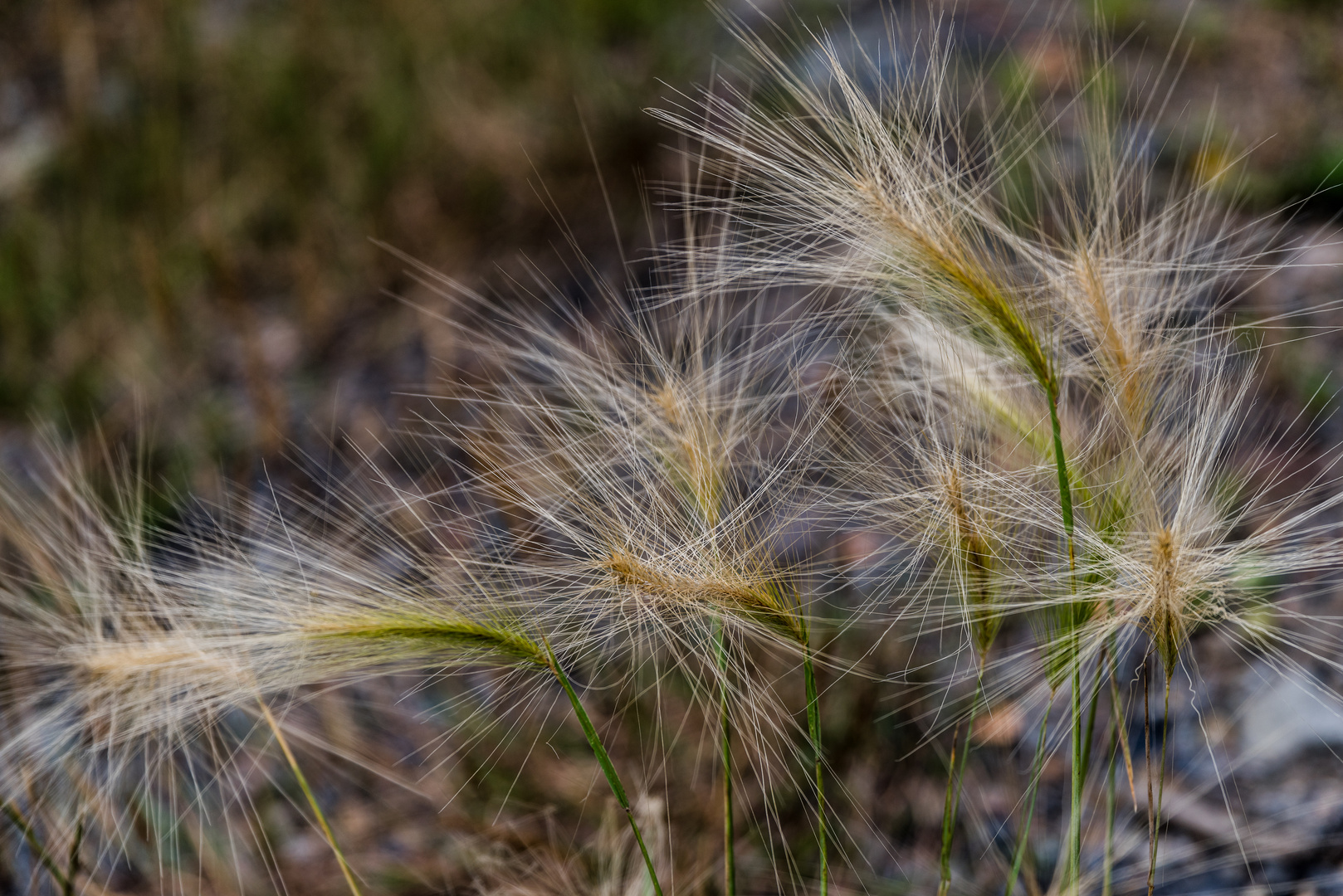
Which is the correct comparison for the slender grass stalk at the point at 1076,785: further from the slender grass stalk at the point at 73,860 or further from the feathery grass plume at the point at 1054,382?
the slender grass stalk at the point at 73,860

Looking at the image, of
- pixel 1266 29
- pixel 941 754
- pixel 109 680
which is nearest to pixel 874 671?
pixel 941 754

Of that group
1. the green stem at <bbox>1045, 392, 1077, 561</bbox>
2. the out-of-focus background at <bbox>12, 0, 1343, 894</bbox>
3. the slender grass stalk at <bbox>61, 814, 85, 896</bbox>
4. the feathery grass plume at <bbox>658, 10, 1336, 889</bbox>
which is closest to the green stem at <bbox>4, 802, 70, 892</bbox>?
the slender grass stalk at <bbox>61, 814, 85, 896</bbox>

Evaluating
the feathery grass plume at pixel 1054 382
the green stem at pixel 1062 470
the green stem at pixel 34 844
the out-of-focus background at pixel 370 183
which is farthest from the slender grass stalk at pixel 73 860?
the green stem at pixel 1062 470

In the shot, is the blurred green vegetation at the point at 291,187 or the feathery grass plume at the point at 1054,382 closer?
the feathery grass plume at the point at 1054,382

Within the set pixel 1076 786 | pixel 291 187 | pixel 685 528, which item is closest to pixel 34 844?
pixel 685 528

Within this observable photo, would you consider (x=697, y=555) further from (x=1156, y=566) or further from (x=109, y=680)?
(x=109, y=680)

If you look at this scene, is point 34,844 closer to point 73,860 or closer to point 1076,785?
point 73,860

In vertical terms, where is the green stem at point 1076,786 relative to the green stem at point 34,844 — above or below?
above

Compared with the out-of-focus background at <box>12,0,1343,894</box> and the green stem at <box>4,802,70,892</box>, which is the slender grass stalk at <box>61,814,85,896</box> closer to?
the green stem at <box>4,802,70,892</box>
